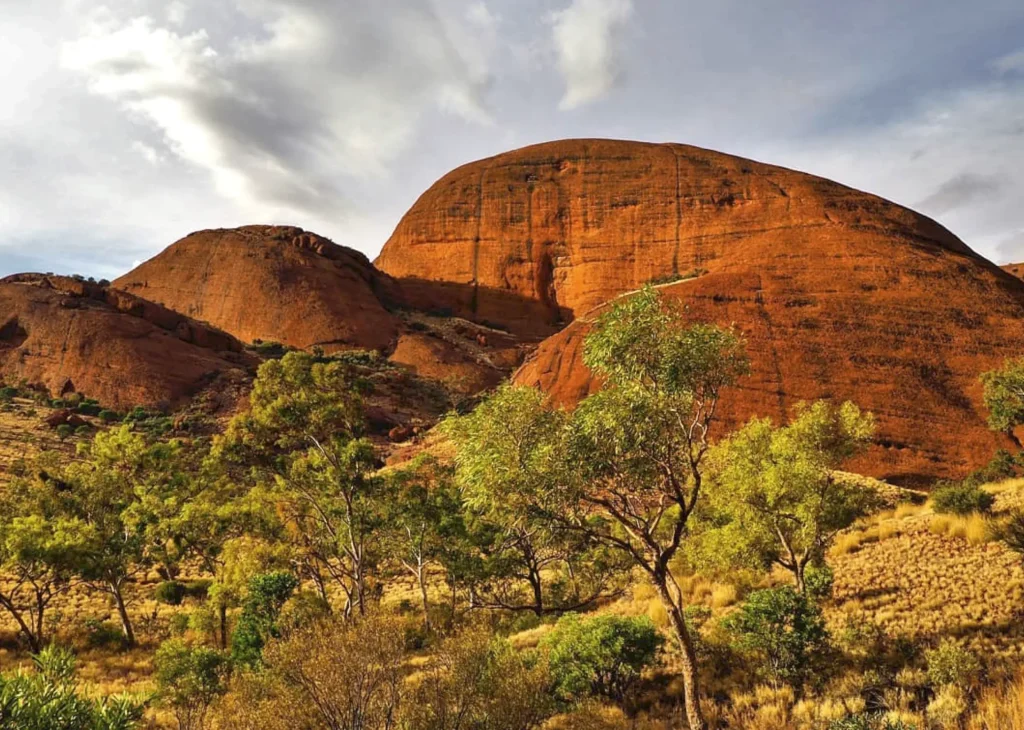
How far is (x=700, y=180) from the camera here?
71188 millimetres

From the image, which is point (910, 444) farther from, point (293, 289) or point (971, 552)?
point (293, 289)

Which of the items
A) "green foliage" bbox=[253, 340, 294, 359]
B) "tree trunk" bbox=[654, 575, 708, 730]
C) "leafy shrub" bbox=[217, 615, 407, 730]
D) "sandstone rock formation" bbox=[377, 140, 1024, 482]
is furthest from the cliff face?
"leafy shrub" bbox=[217, 615, 407, 730]

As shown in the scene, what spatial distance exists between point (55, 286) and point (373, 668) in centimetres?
6951

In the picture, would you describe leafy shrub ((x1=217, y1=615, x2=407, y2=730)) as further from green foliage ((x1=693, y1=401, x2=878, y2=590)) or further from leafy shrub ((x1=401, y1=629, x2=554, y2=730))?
green foliage ((x1=693, y1=401, x2=878, y2=590))

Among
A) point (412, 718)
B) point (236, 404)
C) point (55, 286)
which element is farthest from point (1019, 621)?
point (55, 286)

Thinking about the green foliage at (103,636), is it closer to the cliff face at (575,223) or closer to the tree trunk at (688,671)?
the tree trunk at (688,671)

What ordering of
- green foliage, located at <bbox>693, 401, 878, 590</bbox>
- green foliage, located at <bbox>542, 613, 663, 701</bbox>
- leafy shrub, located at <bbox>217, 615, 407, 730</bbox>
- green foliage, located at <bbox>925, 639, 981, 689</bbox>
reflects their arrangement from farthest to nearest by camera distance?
green foliage, located at <bbox>693, 401, 878, 590</bbox>
green foliage, located at <bbox>542, 613, 663, 701</bbox>
green foliage, located at <bbox>925, 639, 981, 689</bbox>
leafy shrub, located at <bbox>217, 615, 407, 730</bbox>

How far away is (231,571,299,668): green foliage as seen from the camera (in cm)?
1328

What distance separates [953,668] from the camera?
7.91m

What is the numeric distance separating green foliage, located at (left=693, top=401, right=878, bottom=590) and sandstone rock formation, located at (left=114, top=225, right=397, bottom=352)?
54.4 metres

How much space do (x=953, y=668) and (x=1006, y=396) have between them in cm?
2726

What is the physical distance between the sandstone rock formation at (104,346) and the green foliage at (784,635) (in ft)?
164

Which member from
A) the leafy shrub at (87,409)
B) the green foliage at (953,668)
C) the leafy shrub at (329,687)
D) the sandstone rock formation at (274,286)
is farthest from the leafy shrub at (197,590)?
the sandstone rock formation at (274,286)

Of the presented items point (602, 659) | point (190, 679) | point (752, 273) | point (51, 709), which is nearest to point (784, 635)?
point (602, 659)
